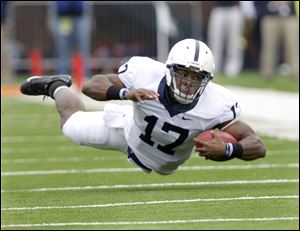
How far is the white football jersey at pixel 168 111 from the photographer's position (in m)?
7.25

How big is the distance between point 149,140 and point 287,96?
28.4ft

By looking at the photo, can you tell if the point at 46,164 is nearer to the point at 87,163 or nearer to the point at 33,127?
the point at 87,163

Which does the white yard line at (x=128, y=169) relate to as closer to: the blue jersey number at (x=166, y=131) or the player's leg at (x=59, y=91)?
the player's leg at (x=59, y=91)

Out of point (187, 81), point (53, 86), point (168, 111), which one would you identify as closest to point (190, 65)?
point (187, 81)

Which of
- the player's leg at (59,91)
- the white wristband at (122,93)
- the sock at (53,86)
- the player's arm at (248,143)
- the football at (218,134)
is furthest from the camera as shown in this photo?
the sock at (53,86)

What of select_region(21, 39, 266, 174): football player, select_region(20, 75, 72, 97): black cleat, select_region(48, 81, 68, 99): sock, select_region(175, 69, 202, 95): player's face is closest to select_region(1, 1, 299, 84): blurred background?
select_region(20, 75, 72, 97): black cleat

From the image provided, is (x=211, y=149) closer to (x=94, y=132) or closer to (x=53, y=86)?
(x=94, y=132)

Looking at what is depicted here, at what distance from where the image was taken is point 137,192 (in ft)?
25.7

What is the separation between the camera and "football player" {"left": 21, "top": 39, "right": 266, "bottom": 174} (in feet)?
22.7

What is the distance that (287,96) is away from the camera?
1597 centimetres

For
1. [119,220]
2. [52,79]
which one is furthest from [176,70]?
[52,79]

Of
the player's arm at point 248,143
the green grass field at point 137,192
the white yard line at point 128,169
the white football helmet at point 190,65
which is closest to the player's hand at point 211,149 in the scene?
the player's arm at point 248,143

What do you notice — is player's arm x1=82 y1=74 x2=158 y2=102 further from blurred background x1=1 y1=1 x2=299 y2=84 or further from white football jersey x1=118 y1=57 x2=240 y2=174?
blurred background x1=1 y1=1 x2=299 y2=84

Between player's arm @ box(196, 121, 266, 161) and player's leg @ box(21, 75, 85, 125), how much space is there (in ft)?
4.71
